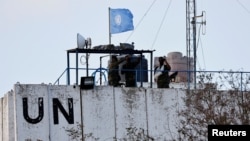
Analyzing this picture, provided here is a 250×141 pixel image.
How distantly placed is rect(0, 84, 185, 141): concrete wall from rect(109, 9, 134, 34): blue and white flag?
301 centimetres

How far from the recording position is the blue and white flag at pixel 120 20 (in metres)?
39.1

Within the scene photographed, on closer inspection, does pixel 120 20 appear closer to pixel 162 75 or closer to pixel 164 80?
pixel 162 75

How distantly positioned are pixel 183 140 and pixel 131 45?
3.87 m

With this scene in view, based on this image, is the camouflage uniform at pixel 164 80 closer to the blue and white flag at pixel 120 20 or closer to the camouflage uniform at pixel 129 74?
the camouflage uniform at pixel 129 74

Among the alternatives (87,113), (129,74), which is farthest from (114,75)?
(87,113)

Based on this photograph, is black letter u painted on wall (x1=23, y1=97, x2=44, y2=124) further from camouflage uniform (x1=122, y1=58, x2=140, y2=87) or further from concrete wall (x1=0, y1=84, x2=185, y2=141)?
camouflage uniform (x1=122, y1=58, x2=140, y2=87)

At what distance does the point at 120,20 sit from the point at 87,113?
4.41m

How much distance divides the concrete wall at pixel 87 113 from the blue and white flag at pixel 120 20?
3015mm

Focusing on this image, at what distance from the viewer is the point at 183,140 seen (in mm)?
36906

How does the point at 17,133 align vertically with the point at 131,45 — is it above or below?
below

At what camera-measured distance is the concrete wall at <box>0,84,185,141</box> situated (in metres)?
35.5

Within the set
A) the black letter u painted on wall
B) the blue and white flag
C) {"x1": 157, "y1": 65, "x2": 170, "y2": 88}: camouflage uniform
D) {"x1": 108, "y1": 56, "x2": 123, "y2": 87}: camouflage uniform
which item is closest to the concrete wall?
the black letter u painted on wall

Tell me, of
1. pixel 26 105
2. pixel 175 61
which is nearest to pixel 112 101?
pixel 26 105

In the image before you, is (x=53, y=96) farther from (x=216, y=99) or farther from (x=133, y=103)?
(x=216, y=99)
